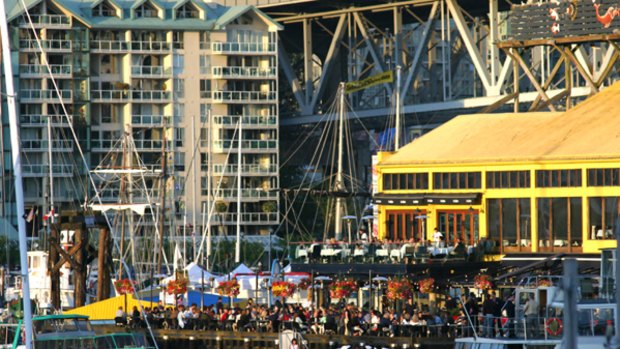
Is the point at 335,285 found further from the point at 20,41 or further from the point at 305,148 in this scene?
the point at 305,148

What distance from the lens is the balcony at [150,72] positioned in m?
167

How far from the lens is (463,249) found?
268 ft

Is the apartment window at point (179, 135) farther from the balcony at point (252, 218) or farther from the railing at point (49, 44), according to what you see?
the railing at point (49, 44)

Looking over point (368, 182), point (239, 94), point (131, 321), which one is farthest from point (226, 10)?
point (131, 321)

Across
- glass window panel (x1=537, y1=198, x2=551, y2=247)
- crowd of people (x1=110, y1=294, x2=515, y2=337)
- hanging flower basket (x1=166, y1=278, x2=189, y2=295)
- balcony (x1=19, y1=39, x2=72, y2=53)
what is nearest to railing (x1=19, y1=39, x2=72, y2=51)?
balcony (x1=19, y1=39, x2=72, y2=53)

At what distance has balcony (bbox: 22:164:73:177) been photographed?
161000 millimetres

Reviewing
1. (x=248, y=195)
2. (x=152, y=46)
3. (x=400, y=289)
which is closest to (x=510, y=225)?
(x=400, y=289)

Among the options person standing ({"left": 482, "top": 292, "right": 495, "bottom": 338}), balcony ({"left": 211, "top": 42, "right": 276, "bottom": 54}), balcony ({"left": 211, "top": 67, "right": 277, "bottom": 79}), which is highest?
balcony ({"left": 211, "top": 42, "right": 276, "bottom": 54})

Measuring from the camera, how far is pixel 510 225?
279 feet

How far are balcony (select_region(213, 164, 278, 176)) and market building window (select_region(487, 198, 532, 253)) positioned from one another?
270ft

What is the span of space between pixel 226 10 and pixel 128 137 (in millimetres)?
46267

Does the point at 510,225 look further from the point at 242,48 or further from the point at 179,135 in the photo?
the point at 242,48

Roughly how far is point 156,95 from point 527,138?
82529 millimetres

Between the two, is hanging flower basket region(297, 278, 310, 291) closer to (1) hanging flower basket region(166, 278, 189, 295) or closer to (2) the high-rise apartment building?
(1) hanging flower basket region(166, 278, 189, 295)
